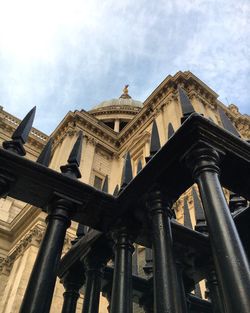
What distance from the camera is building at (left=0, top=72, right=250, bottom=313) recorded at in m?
15.3

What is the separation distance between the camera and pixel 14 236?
18078 millimetres

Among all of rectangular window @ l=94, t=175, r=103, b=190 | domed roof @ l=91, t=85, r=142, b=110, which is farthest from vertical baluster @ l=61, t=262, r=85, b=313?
domed roof @ l=91, t=85, r=142, b=110

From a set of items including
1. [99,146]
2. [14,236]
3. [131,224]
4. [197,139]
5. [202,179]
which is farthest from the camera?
[99,146]

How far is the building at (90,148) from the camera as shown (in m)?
15.3

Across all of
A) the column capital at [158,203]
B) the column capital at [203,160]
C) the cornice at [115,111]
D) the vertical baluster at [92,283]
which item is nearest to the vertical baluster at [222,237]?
the column capital at [203,160]

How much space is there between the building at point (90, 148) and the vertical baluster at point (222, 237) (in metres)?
12.0

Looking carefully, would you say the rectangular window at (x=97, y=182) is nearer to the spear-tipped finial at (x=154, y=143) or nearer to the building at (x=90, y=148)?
the building at (x=90, y=148)

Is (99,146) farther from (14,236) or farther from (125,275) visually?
(125,275)

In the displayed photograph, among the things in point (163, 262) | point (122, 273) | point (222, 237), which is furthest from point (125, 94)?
point (222, 237)

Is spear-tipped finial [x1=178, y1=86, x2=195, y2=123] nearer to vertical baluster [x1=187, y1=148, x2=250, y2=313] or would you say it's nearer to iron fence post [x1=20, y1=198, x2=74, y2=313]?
vertical baluster [x1=187, y1=148, x2=250, y2=313]

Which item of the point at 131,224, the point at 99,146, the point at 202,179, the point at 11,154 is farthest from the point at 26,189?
the point at 99,146

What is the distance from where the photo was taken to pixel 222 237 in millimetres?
2711

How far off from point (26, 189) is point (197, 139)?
1988mm

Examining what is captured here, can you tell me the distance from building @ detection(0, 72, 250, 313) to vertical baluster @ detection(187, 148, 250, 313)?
471 inches
